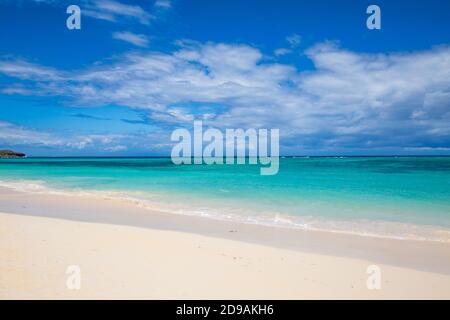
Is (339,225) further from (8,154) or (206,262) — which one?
(8,154)

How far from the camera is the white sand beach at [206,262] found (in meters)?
4.68

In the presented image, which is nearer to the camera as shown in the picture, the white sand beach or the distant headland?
the white sand beach

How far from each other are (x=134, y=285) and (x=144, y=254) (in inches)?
60.0

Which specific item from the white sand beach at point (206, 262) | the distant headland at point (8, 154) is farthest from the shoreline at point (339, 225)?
the distant headland at point (8, 154)

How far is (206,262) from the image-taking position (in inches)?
233

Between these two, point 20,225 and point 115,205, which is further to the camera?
point 115,205

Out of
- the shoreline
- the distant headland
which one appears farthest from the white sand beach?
the distant headland

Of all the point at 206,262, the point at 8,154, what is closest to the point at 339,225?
the point at 206,262

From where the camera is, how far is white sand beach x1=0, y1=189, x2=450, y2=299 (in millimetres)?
4684

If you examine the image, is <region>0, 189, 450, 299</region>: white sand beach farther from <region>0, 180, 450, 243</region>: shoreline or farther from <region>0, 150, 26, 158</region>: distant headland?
<region>0, 150, 26, 158</region>: distant headland

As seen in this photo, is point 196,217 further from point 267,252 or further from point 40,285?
point 40,285
